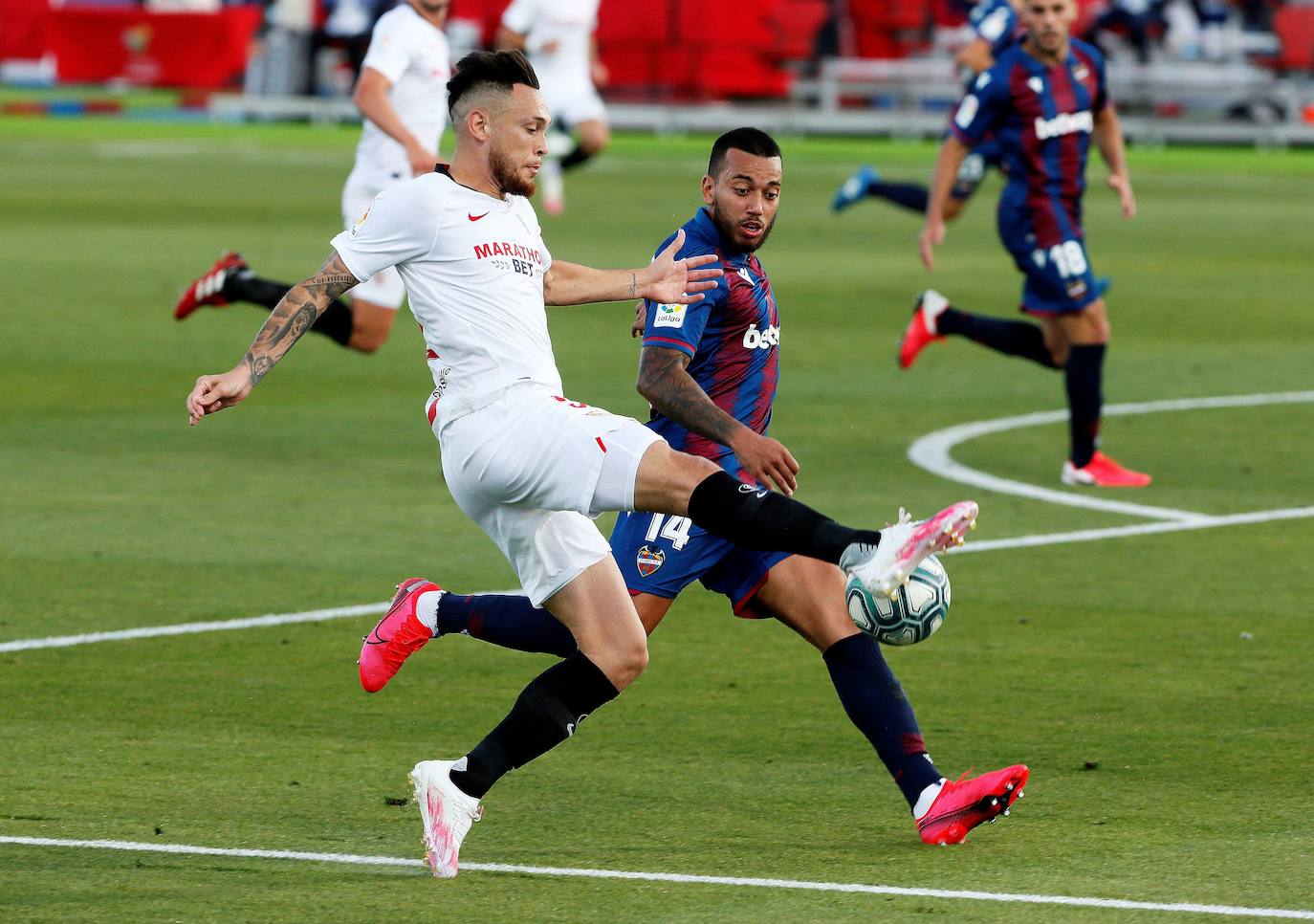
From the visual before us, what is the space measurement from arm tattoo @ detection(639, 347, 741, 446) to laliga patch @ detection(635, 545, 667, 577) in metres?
0.38

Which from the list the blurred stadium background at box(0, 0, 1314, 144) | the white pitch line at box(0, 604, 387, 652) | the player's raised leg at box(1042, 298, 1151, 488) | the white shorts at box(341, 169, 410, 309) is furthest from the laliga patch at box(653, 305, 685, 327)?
the blurred stadium background at box(0, 0, 1314, 144)

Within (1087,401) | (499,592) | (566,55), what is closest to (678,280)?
(499,592)

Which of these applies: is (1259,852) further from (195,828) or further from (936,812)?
(195,828)

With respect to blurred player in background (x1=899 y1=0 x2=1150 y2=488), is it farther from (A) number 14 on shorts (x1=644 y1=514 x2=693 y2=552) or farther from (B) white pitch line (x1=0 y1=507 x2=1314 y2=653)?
(A) number 14 on shorts (x1=644 y1=514 x2=693 y2=552)

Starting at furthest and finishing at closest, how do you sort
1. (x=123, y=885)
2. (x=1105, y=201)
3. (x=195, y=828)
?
(x=1105, y=201) → (x=195, y=828) → (x=123, y=885)

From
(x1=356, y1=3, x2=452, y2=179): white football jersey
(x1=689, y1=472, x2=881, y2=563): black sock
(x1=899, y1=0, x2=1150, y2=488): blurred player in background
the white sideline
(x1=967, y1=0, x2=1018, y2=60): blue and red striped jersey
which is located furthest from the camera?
(x1=967, y1=0, x2=1018, y2=60): blue and red striped jersey

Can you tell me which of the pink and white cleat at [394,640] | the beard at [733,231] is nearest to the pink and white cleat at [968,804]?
the beard at [733,231]

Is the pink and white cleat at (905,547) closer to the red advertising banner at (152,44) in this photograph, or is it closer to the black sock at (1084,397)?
the black sock at (1084,397)

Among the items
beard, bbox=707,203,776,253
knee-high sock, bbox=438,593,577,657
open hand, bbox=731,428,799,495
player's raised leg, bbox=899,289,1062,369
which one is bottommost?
player's raised leg, bbox=899,289,1062,369

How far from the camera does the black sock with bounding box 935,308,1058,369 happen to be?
12.3 meters

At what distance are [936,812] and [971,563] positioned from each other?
3952mm

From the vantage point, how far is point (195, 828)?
6.07m

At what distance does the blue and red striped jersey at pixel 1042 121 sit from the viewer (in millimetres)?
11711

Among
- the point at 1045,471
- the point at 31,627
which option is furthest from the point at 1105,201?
→ the point at 31,627
